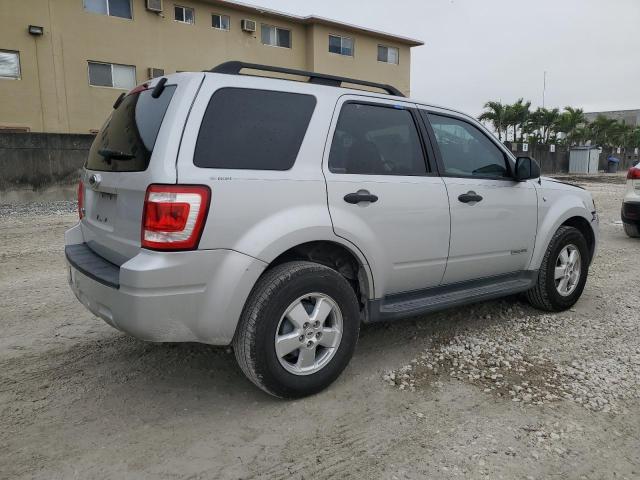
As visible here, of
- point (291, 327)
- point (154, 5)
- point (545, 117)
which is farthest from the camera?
point (545, 117)

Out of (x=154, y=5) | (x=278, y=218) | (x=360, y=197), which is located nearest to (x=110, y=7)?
(x=154, y=5)

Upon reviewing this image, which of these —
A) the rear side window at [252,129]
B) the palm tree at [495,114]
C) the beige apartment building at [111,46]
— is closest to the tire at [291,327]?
the rear side window at [252,129]

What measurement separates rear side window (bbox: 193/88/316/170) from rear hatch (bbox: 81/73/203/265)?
146 millimetres

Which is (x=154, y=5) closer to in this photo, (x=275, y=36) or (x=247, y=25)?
(x=247, y=25)

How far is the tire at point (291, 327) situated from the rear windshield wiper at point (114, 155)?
1.03m

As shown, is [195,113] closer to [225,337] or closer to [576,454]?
[225,337]

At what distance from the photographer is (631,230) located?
9086 millimetres

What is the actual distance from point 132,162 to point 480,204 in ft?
8.10

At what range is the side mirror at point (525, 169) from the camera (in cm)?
416

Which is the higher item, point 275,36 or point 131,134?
point 275,36

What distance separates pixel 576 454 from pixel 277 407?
1589 millimetres

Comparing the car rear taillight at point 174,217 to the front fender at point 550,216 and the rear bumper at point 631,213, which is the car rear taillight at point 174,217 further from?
the rear bumper at point 631,213

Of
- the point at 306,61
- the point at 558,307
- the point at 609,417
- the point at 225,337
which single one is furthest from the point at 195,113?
the point at 306,61

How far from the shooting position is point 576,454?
257 centimetres
